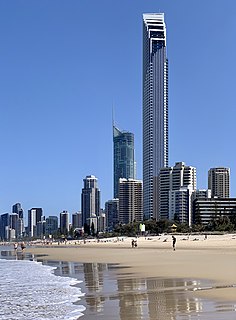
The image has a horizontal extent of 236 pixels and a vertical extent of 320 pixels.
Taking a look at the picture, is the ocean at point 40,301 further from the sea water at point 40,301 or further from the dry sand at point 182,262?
the dry sand at point 182,262

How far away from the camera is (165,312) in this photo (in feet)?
34.6

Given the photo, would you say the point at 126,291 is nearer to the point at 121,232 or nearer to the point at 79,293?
the point at 79,293

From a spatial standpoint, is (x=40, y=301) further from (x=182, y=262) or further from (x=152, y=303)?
(x=182, y=262)

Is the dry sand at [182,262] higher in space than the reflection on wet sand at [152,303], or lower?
lower

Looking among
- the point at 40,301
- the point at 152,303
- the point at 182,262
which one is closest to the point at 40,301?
the point at 40,301

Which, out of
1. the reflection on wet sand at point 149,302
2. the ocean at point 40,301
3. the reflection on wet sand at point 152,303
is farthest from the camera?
the ocean at point 40,301

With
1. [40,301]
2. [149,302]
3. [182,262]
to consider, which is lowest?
[182,262]

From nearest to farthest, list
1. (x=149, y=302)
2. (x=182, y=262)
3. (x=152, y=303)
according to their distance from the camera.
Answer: (x=152, y=303) → (x=149, y=302) → (x=182, y=262)

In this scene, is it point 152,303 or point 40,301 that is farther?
point 40,301

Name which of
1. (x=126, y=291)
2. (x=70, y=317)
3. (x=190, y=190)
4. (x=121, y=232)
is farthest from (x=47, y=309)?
(x=190, y=190)

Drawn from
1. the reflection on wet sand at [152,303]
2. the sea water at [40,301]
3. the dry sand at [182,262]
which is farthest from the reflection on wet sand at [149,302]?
the dry sand at [182,262]

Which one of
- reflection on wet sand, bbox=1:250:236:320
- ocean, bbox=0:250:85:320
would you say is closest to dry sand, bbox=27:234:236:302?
reflection on wet sand, bbox=1:250:236:320

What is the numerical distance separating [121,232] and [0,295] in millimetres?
151061

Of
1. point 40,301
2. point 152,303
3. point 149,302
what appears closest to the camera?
point 152,303
